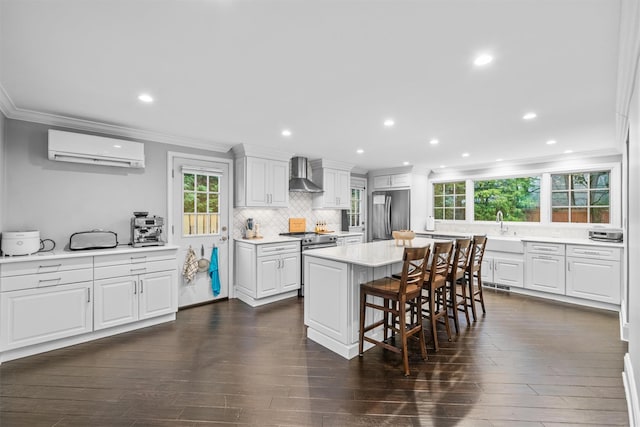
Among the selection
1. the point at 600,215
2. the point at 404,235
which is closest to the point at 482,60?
the point at 404,235

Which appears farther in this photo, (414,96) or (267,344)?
(267,344)

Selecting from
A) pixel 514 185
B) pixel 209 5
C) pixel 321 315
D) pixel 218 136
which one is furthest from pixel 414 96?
pixel 514 185

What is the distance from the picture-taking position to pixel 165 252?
11.4ft

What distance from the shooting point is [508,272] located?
15.8 feet

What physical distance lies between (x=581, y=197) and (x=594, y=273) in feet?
4.89

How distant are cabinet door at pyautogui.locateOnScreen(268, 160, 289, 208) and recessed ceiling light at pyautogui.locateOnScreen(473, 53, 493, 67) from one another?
3.30 meters

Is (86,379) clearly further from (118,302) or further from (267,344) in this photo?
(267,344)

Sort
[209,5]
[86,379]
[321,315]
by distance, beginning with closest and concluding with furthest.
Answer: [209,5]
[86,379]
[321,315]

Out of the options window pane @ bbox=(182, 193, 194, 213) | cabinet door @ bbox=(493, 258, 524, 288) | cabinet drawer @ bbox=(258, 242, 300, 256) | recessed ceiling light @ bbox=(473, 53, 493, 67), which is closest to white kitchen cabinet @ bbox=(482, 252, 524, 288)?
cabinet door @ bbox=(493, 258, 524, 288)

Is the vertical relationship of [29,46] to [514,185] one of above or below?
above

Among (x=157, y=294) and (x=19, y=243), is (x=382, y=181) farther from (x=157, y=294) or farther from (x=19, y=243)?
(x=19, y=243)

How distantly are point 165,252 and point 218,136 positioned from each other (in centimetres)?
166

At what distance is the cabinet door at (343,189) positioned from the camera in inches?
229

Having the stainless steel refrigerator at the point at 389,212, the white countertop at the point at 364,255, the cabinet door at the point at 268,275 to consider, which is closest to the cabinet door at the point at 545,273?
the stainless steel refrigerator at the point at 389,212
